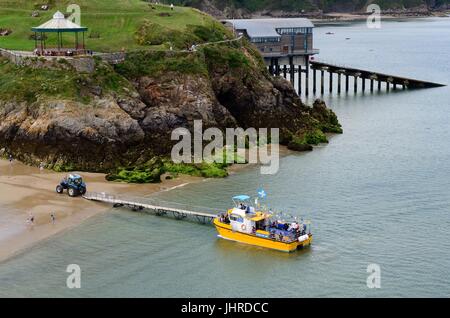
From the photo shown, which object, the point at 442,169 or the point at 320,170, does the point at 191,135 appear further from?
the point at 442,169

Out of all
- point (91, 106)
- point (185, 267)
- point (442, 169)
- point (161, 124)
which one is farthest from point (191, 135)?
point (185, 267)

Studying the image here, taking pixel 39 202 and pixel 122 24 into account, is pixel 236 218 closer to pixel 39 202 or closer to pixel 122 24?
pixel 39 202

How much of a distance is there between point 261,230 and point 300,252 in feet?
11.9

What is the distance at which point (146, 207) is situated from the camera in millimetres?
69438

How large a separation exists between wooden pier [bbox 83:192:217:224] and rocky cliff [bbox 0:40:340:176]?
30.4 feet

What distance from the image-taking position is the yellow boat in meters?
58.8

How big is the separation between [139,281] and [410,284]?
17.6 metres

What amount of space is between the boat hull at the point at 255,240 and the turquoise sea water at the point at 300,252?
67cm

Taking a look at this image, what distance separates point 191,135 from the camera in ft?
288

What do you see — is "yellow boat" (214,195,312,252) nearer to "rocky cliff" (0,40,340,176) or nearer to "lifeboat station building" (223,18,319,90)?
"rocky cliff" (0,40,340,176)

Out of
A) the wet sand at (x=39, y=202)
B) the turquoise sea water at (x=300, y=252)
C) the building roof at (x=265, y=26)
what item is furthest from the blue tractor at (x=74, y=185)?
the building roof at (x=265, y=26)

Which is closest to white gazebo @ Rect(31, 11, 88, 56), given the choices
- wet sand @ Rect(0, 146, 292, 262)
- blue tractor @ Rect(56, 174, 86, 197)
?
wet sand @ Rect(0, 146, 292, 262)

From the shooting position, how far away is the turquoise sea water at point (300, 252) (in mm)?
52594
